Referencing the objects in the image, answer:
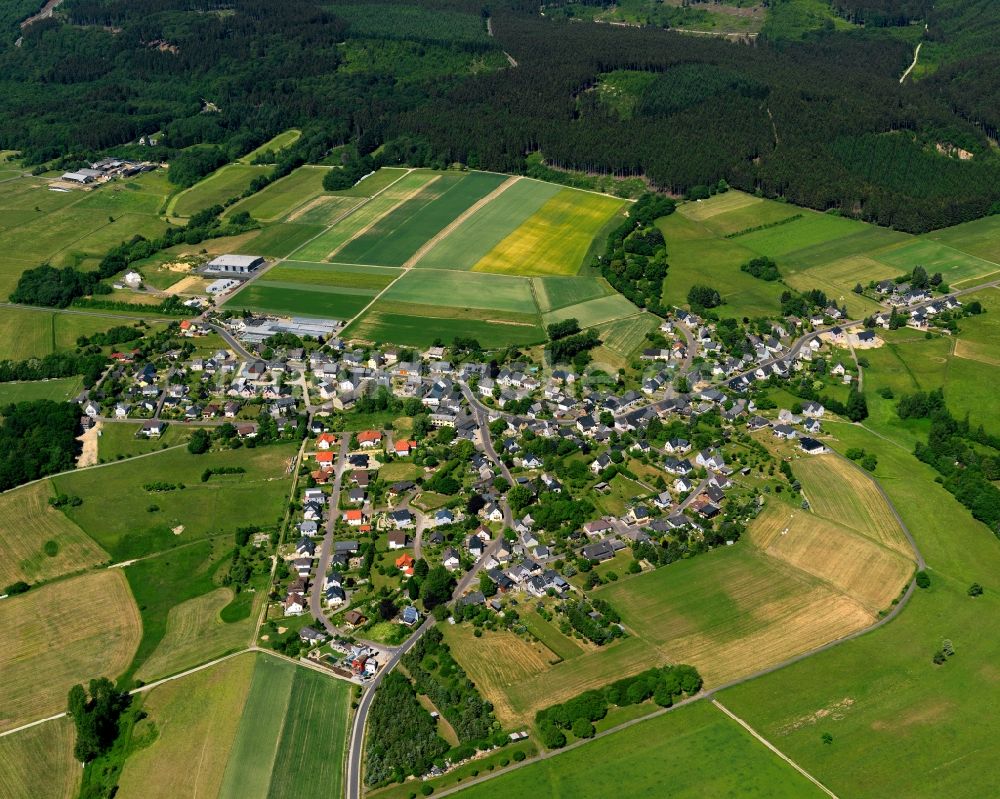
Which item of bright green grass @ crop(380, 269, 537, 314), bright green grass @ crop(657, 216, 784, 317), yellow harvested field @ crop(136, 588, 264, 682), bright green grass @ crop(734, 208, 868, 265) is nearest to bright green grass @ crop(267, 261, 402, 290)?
bright green grass @ crop(380, 269, 537, 314)

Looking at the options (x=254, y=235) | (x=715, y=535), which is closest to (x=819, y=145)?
(x=254, y=235)

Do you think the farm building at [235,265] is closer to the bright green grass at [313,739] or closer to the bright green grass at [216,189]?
the bright green grass at [216,189]

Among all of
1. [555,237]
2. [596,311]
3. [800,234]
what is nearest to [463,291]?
[596,311]

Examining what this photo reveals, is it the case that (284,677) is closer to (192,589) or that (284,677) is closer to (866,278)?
(192,589)

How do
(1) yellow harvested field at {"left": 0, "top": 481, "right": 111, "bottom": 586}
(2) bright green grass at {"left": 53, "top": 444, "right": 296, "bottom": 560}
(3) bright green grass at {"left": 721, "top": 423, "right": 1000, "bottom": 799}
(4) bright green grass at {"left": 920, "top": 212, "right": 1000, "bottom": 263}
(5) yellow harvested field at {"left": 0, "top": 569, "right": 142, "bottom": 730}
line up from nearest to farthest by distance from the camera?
(3) bright green grass at {"left": 721, "top": 423, "right": 1000, "bottom": 799}
(5) yellow harvested field at {"left": 0, "top": 569, "right": 142, "bottom": 730}
(1) yellow harvested field at {"left": 0, "top": 481, "right": 111, "bottom": 586}
(2) bright green grass at {"left": 53, "top": 444, "right": 296, "bottom": 560}
(4) bright green grass at {"left": 920, "top": 212, "right": 1000, "bottom": 263}

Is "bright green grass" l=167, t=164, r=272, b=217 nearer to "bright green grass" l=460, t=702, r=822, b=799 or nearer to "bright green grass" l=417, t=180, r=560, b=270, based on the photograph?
"bright green grass" l=417, t=180, r=560, b=270

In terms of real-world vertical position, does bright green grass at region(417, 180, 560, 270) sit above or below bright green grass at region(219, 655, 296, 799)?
above
